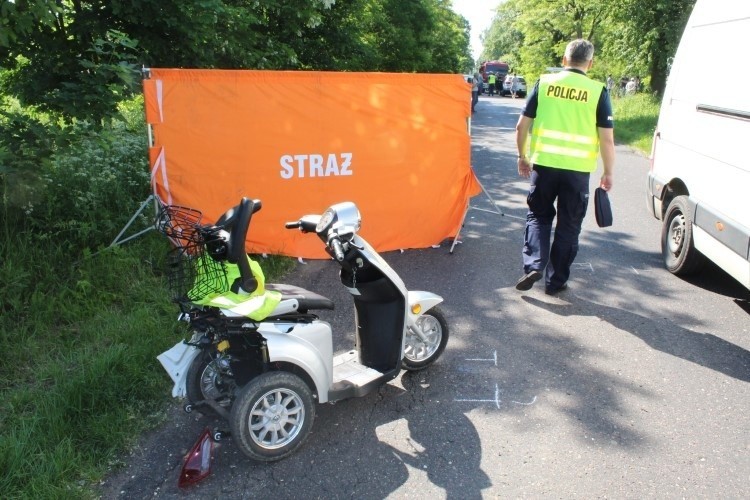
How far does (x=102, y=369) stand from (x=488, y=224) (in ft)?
17.8

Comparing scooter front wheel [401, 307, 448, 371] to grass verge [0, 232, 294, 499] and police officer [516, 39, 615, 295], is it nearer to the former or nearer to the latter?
police officer [516, 39, 615, 295]

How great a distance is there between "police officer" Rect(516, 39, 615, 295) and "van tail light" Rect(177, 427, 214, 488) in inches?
129

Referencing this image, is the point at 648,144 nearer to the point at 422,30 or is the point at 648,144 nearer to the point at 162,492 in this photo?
the point at 422,30

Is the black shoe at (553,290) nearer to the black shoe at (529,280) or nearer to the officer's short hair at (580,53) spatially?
the black shoe at (529,280)

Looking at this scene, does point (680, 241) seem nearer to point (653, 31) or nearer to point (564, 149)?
point (564, 149)

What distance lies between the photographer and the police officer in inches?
202

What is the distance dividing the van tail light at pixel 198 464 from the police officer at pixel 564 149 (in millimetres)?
3275

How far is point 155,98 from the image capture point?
223 inches

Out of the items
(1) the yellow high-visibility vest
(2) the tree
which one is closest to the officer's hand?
(1) the yellow high-visibility vest

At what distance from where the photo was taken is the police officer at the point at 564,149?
5125 millimetres

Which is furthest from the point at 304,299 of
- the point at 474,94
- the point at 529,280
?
the point at 474,94

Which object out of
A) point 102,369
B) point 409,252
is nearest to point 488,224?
point 409,252

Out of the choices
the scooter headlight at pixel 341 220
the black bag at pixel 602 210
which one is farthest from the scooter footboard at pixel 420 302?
the black bag at pixel 602 210

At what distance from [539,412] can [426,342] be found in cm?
88
